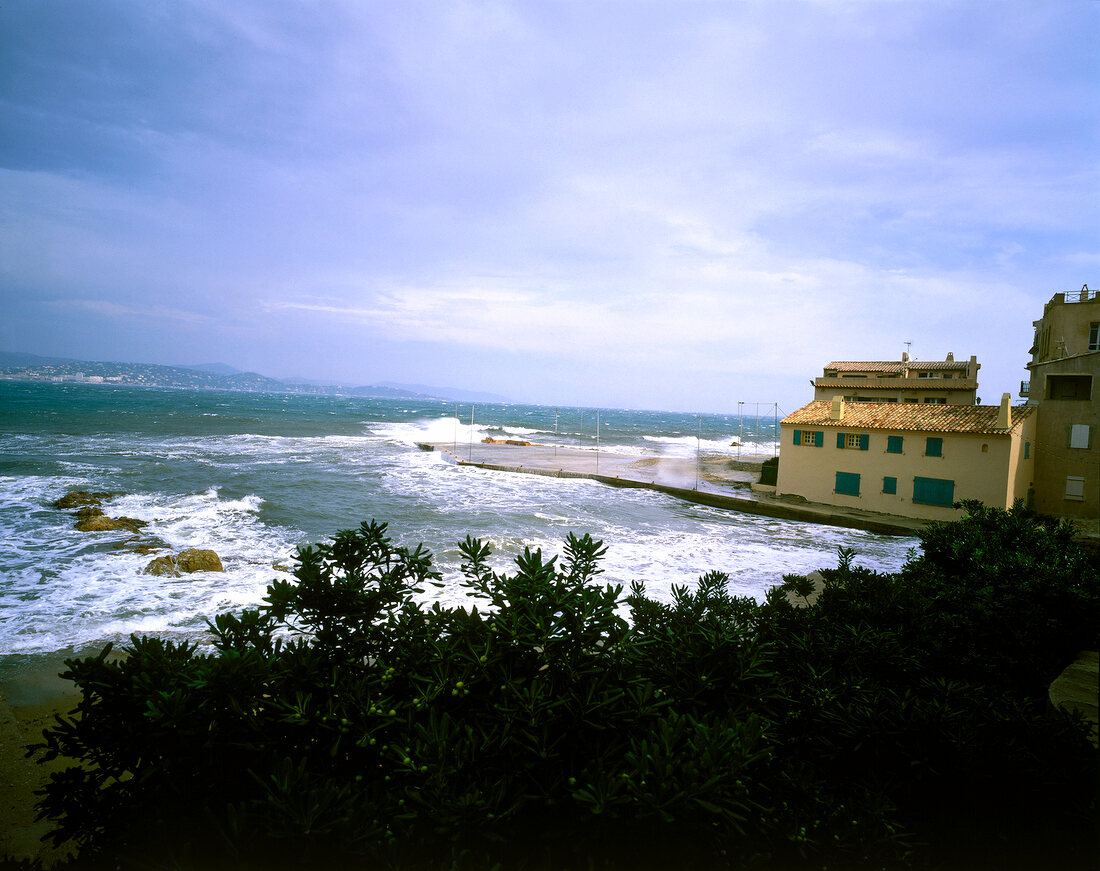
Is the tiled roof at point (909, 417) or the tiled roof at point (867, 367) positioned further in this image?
A: the tiled roof at point (867, 367)

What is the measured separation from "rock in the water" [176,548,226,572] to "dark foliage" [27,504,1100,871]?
468 inches

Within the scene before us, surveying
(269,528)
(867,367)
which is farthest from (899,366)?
(269,528)

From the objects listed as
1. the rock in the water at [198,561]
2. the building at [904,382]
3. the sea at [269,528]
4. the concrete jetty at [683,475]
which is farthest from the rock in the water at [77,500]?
the building at [904,382]

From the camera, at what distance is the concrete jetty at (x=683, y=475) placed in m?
21.5

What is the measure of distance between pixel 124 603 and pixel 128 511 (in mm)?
9543

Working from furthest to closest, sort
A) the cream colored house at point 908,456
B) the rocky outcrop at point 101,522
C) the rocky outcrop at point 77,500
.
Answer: the cream colored house at point 908,456, the rocky outcrop at point 77,500, the rocky outcrop at point 101,522

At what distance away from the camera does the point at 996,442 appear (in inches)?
749

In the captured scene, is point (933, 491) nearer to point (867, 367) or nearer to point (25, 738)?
point (867, 367)

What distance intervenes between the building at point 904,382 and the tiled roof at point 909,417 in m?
8.55

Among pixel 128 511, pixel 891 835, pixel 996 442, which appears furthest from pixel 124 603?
pixel 996 442

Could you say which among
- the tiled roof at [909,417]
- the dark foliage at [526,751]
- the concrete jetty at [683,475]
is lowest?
the concrete jetty at [683,475]

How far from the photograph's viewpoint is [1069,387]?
20.3 meters

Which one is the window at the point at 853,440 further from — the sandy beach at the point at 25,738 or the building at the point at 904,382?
the sandy beach at the point at 25,738

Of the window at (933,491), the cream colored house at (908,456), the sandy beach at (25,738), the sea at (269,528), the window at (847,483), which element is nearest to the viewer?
the sandy beach at (25,738)
